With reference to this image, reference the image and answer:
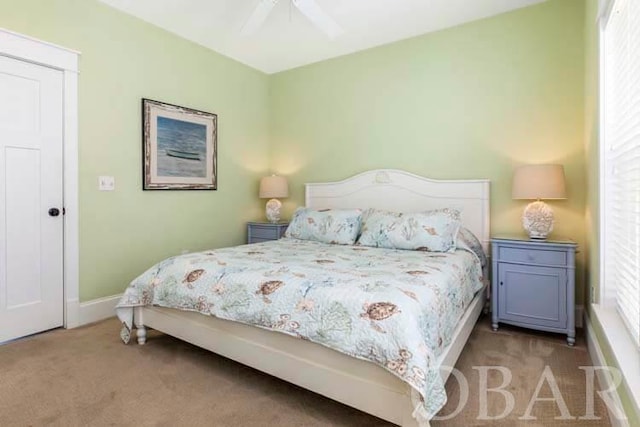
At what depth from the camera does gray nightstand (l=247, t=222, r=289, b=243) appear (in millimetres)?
3959

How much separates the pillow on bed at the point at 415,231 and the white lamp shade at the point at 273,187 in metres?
1.41

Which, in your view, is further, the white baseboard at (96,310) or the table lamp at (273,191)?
the table lamp at (273,191)

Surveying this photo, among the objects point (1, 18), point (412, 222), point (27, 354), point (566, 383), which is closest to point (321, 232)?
point (412, 222)

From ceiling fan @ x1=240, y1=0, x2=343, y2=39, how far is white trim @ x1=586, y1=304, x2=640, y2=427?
8.27ft

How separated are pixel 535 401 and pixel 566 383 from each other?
32 centimetres

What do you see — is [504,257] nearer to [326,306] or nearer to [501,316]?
[501,316]

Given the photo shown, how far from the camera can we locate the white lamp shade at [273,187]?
410cm

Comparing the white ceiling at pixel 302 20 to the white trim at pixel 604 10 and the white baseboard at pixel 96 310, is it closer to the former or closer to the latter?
the white trim at pixel 604 10

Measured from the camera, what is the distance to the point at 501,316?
2.66m

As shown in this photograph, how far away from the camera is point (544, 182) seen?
2.59 meters

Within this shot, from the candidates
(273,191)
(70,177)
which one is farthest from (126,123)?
(273,191)

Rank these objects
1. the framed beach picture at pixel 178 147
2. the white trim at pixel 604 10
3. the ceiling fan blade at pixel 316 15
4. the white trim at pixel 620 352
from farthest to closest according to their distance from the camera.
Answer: the framed beach picture at pixel 178 147 → the ceiling fan blade at pixel 316 15 → the white trim at pixel 604 10 → the white trim at pixel 620 352

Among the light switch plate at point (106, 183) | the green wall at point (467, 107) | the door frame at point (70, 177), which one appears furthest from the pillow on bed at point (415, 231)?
the door frame at point (70, 177)

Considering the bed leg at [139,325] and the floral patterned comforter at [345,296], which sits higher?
the floral patterned comforter at [345,296]
